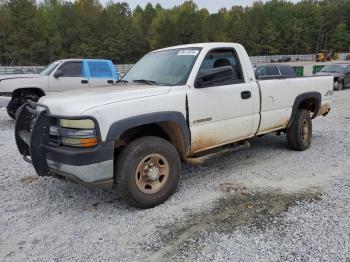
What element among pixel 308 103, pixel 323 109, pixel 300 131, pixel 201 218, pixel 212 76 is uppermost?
pixel 212 76

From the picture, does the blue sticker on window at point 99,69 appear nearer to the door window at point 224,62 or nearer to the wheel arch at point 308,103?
the wheel arch at point 308,103

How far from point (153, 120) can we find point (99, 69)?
8250 millimetres

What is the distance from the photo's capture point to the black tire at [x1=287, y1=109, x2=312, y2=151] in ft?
20.7

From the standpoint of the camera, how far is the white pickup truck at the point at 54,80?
32.8 ft

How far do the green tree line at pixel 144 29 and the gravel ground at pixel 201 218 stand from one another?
6671cm

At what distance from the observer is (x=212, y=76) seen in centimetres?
444

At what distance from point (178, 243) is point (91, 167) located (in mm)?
1129

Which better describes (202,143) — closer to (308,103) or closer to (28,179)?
(28,179)

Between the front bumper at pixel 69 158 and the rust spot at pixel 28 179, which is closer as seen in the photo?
the front bumper at pixel 69 158

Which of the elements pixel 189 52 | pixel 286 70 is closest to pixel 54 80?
pixel 189 52

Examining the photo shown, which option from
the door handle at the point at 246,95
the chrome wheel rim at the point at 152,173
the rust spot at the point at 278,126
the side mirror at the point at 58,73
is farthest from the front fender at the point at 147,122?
the side mirror at the point at 58,73

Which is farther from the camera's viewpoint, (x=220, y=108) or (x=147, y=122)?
(x=220, y=108)

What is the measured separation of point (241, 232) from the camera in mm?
3559

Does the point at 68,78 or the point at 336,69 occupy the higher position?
the point at 68,78
